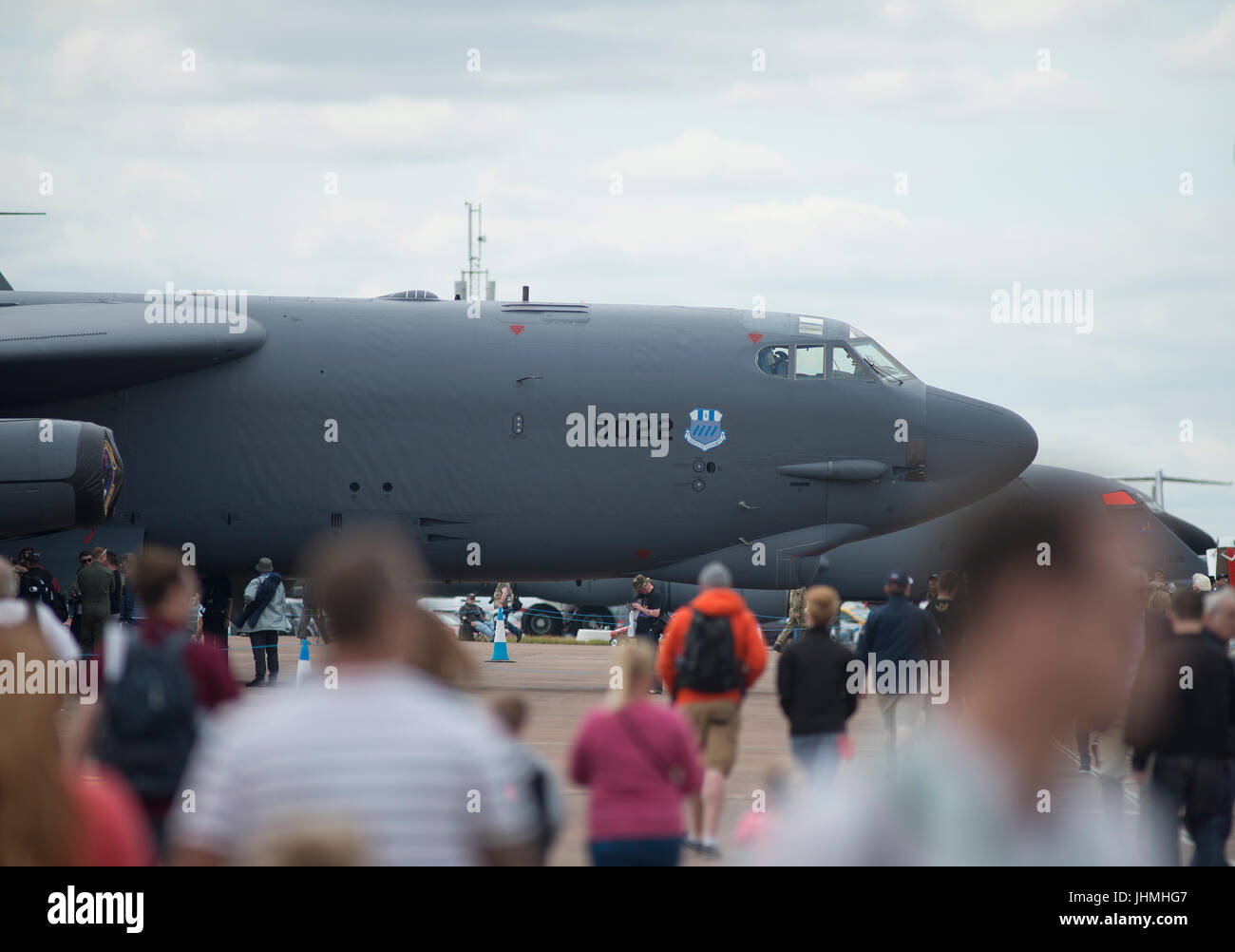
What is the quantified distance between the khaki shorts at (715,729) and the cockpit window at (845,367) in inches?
384

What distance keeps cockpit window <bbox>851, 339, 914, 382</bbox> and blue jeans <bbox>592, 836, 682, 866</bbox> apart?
13.4 m

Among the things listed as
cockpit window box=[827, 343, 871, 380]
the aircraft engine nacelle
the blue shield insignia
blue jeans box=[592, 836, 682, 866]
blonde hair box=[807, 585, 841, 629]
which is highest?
cockpit window box=[827, 343, 871, 380]

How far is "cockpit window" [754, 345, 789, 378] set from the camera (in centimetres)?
1834

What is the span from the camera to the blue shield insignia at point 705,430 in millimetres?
18125

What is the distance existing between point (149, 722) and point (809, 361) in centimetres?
1350

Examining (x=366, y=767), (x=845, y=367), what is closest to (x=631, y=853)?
(x=366, y=767)

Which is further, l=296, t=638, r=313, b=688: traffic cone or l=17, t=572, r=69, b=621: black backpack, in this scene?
l=296, t=638, r=313, b=688: traffic cone

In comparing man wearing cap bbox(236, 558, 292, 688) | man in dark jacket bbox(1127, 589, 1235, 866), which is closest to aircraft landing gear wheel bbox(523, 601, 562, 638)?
man wearing cap bbox(236, 558, 292, 688)

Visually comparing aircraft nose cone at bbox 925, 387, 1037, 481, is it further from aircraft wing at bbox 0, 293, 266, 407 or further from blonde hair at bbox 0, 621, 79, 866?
blonde hair at bbox 0, 621, 79, 866

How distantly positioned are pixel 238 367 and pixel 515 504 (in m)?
4.10

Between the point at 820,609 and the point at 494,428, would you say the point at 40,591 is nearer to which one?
the point at 494,428

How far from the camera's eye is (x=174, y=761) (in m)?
6.09
